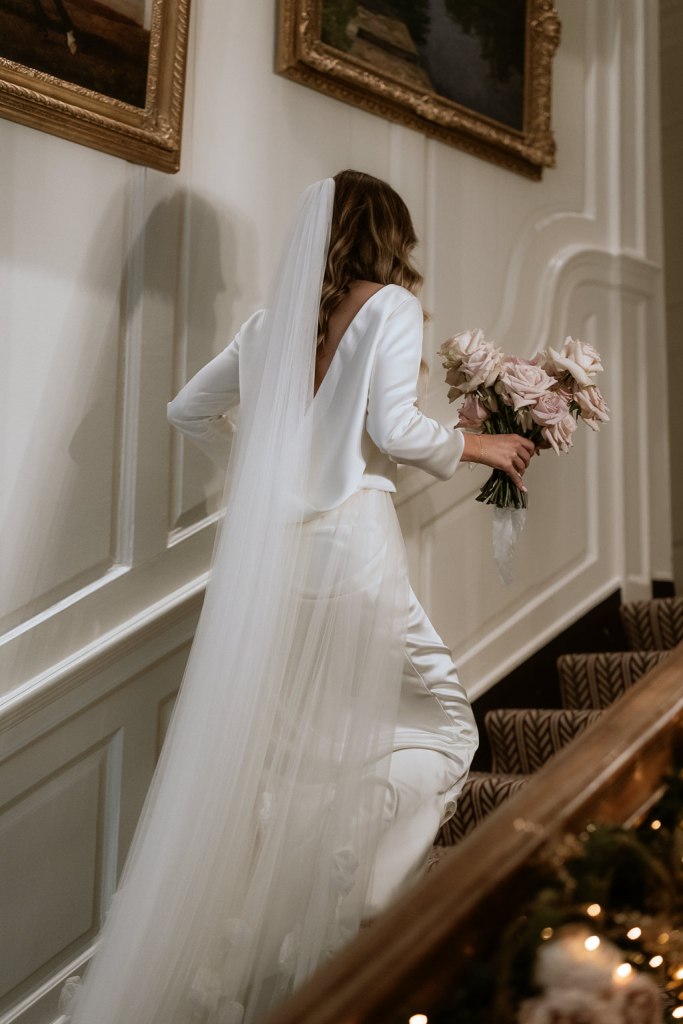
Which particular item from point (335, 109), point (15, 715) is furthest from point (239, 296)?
point (15, 715)

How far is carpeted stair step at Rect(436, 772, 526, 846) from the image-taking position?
10.0 ft

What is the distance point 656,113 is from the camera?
500cm

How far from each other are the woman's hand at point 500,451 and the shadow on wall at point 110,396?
3.09 feet

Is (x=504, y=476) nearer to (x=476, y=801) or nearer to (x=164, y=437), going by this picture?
(x=476, y=801)

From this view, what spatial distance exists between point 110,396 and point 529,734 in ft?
5.68

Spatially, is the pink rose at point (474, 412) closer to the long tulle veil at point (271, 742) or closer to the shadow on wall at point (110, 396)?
the long tulle veil at point (271, 742)

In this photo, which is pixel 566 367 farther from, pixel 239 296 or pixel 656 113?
pixel 656 113

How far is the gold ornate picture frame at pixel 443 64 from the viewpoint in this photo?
3836mm

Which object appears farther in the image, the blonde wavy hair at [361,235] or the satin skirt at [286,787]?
the blonde wavy hair at [361,235]

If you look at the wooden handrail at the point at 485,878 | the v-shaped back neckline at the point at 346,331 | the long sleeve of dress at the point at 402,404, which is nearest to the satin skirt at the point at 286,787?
the long sleeve of dress at the point at 402,404

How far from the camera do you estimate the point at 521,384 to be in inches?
119

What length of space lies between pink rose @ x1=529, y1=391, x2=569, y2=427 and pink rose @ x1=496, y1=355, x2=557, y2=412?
1 cm

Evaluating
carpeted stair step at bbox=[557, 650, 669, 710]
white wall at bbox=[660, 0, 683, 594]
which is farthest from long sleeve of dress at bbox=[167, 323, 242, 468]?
white wall at bbox=[660, 0, 683, 594]

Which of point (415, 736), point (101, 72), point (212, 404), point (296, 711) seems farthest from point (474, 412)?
point (101, 72)
